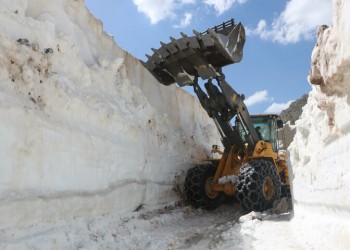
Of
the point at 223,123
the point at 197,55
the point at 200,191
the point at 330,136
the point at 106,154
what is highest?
the point at 197,55

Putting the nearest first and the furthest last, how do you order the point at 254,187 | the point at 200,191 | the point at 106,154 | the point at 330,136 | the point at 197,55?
the point at 330,136 → the point at 106,154 → the point at 254,187 → the point at 197,55 → the point at 200,191

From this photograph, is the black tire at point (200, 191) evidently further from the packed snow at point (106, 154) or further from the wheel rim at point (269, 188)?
the wheel rim at point (269, 188)

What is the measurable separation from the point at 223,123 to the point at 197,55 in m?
1.86

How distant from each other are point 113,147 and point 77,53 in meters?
1.80

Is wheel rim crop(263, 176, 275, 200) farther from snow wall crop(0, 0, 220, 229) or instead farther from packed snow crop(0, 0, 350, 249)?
snow wall crop(0, 0, 220, 229)

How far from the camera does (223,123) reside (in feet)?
31.1

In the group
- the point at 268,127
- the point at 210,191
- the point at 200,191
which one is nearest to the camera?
the point at 200,191

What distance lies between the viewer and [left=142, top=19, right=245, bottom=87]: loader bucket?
8.32 metres

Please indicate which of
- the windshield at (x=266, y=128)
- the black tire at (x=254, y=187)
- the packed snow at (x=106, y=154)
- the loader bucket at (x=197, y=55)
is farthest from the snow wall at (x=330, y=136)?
the windshield at (x=266, y=128)

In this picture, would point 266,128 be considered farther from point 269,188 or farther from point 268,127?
point 269,188

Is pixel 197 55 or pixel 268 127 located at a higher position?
pixel 197 55

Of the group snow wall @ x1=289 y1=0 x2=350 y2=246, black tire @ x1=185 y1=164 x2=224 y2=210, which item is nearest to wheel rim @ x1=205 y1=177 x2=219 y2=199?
black tire @ x1=185 y1=164 x2=224 y2=210

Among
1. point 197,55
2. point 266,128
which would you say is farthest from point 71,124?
point 266,128

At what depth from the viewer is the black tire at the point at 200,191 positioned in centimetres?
931
